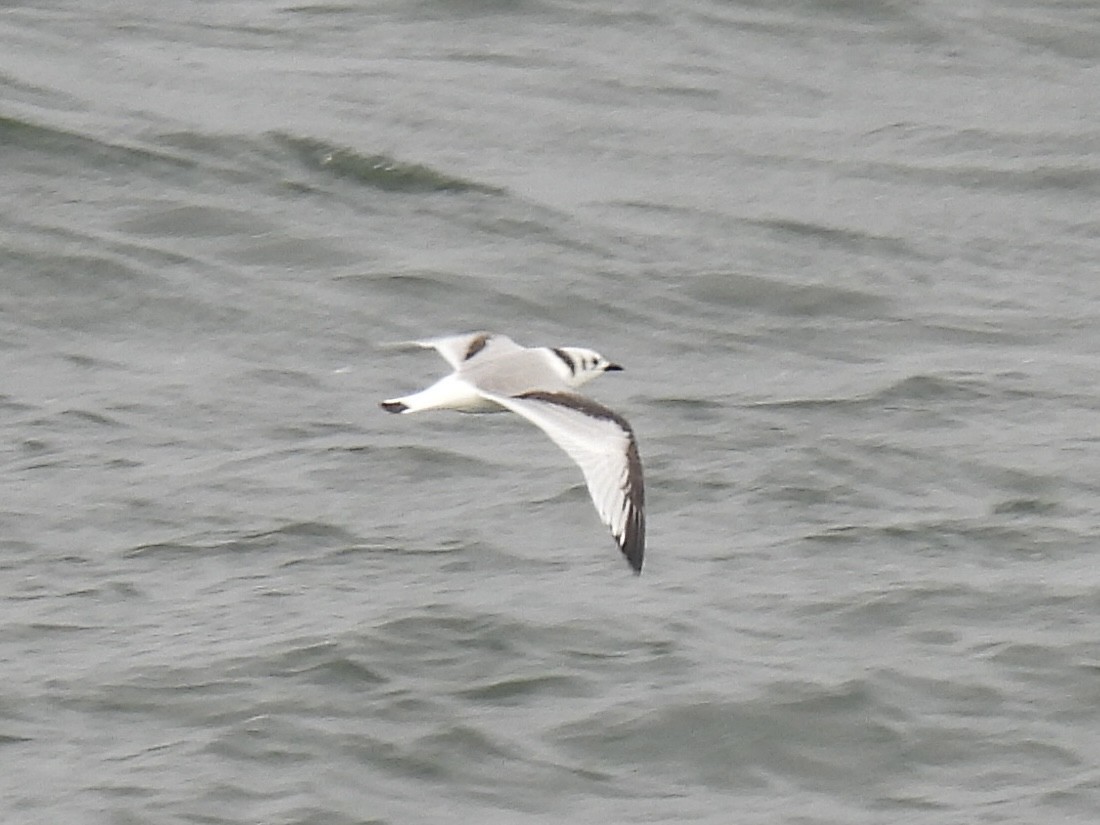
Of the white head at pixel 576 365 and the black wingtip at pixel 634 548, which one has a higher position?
the white head at pixel 576 365

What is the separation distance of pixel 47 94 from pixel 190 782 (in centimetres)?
675

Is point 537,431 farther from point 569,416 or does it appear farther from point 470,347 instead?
point 569,416

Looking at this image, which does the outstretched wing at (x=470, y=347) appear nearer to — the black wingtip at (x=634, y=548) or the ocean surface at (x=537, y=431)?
the ocean surface at (x=537, y=431)

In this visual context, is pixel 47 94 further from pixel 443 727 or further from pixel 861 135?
pixel 443 727

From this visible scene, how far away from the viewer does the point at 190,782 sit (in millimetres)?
8375

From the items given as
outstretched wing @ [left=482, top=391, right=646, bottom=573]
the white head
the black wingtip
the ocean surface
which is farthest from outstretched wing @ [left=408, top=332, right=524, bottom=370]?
the black wingtip

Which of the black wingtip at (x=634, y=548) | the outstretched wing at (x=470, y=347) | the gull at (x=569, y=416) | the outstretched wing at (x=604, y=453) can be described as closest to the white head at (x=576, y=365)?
the gull at (x=569, y=416)

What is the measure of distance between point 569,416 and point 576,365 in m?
0.86

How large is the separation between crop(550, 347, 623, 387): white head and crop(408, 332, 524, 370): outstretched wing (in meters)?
0.17

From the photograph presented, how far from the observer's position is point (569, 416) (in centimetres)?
827

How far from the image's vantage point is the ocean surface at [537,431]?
8.80 m

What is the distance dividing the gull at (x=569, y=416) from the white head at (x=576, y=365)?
11 millimetres

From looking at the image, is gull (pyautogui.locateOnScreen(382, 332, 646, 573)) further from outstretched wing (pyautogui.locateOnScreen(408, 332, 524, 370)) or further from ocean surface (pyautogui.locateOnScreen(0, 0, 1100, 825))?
ocean surface (pyautogui.locateOnScreen(0, 0, 1100, 825))

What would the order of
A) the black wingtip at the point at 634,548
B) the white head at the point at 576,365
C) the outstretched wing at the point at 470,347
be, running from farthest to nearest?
the outstretched wing at the point at 470,347
the white head at the point at 576,365
the black wingtip at the point at 634,548
